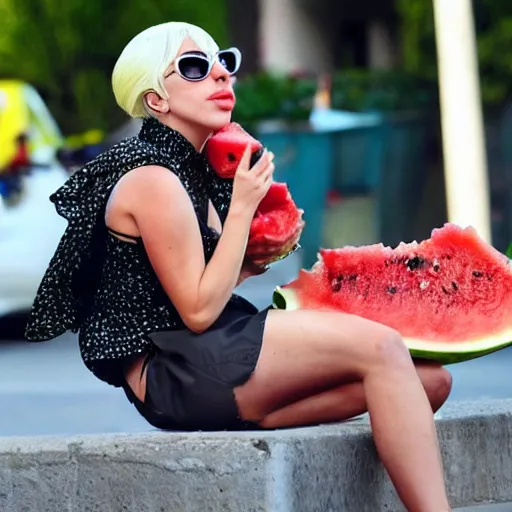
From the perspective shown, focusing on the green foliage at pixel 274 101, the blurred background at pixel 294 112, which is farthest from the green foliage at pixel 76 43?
the green foliage at pixel 274 101

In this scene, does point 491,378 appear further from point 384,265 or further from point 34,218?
point 384,265

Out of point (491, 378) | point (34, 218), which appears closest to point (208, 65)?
point (491, 378)

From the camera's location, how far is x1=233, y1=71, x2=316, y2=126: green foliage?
568 inches

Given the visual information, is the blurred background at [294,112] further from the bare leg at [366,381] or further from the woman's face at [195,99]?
the bare leg at [366,381]

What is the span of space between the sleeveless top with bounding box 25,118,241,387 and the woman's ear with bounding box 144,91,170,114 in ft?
0.12

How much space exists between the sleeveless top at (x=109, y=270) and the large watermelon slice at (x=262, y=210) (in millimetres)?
75

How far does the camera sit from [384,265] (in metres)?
4.16

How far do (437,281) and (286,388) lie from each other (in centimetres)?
69

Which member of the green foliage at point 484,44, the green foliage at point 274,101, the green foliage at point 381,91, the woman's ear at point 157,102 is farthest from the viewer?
the green foliage at point 484,44

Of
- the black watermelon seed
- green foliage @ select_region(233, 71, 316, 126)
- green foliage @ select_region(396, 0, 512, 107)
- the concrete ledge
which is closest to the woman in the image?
the concrete ledge

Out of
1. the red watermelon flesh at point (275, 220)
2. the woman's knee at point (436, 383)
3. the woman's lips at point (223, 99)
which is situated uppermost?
the woman's lips at point (223, 99)

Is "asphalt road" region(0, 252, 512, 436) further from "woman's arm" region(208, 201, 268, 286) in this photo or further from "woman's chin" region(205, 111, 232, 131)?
"woman's chin" region(205, 111, 232, 131)

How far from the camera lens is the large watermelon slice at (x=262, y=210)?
3732 mm

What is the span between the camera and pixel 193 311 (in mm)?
3512
